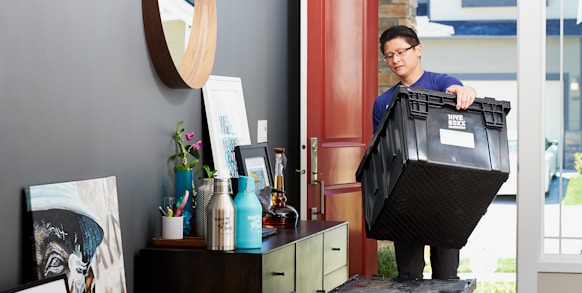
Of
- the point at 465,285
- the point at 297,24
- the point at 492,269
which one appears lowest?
the point at 492,269

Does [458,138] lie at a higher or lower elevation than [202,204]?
higher

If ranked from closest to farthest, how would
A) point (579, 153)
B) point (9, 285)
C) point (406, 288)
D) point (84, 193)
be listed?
point (9, 285) → point (84, 193) → point (406, 288) → point (579, 153)

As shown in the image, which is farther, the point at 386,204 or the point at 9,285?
the point at 386,204

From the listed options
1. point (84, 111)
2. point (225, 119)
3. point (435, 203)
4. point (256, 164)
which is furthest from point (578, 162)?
point (84, 111)

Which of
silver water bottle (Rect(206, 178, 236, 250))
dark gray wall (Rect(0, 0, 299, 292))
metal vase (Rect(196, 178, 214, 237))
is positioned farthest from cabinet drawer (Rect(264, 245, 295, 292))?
dark gray wall (Rect(0, 0, 299, 292))

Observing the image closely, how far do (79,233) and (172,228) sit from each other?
1.81 ft

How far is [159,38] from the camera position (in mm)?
2779

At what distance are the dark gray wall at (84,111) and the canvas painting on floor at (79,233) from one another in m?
0.03

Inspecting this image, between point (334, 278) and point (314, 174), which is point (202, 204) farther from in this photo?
point (314, 174)

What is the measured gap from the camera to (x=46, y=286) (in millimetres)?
1950

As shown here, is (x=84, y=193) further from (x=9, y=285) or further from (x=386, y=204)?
(x=386, y=204)

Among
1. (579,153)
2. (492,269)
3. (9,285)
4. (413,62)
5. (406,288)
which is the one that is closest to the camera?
(9,285)

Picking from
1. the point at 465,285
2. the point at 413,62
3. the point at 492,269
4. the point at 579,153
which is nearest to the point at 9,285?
the point at 465,285

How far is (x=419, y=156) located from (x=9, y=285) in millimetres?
1208
